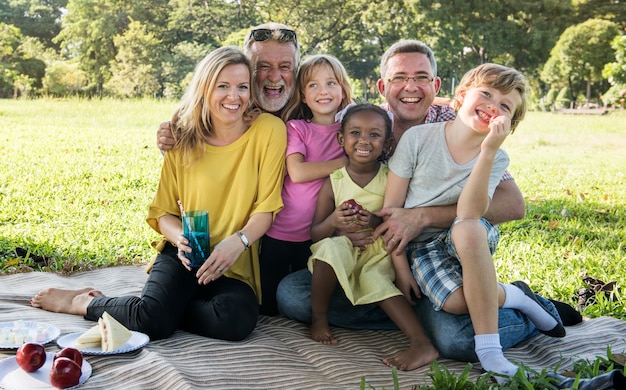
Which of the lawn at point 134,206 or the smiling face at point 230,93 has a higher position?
the smiling face at point 230,93

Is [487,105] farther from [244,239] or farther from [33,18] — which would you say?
[33,18]

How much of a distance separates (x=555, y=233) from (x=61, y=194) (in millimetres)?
4734

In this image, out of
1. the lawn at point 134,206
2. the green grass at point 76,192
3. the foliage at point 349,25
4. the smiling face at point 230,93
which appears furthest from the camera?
the foliage at point 349,25

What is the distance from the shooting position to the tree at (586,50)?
90.2ft

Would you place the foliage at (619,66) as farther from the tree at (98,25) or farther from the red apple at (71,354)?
the tree at (98,25)

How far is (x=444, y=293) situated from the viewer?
3.04 m

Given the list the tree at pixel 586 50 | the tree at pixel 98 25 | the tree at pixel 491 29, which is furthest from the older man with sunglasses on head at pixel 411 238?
the tree at pixel 491 29

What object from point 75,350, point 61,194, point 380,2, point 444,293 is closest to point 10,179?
point 61,194

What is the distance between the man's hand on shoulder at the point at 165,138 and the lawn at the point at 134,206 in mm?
1451

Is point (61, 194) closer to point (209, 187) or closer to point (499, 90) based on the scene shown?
point (209, 187)

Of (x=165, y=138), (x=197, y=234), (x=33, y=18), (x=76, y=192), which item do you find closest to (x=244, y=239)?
(x=197, y=234)

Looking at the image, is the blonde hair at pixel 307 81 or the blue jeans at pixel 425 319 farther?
the blonde hair at pixel 307 81

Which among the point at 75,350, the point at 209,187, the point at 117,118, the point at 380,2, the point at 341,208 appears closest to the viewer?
the point at 75,350

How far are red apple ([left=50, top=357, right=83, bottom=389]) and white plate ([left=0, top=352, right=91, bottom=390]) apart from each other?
0.19 feet
